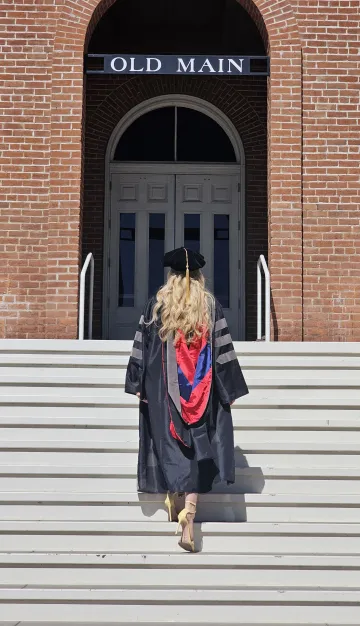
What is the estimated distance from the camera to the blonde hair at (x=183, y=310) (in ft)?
17.7

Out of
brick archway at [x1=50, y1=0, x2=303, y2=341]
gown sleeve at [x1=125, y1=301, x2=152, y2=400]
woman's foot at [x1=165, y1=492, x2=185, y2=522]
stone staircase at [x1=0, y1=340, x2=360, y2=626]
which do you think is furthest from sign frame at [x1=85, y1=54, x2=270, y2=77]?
woman's foot at [x1=165, y1=492, x2=185, y2=522]

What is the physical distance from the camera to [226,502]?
5594 millimetres

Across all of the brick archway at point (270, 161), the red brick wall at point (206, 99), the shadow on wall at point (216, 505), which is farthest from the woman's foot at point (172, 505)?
the red brick wall at point (206, 99)

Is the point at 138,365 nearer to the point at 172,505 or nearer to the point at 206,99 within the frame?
the point at 172,505

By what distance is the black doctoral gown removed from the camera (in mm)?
5234

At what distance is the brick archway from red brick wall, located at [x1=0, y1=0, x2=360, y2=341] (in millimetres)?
11

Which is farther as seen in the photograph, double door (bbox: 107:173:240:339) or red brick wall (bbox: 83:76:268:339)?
double door (bbox: 107:173:240:339)

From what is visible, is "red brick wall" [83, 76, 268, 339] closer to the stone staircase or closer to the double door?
the double door

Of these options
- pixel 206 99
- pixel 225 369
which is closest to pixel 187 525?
pixel 225 369

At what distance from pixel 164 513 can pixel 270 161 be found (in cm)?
499

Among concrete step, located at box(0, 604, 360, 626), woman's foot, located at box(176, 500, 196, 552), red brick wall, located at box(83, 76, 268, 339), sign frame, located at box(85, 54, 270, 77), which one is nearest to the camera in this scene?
concrete step, located at box(0, 604, 360, 626)

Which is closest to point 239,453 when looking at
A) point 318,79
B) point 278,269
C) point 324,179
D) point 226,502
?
point 226,502

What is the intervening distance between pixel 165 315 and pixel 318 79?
16.7 ft

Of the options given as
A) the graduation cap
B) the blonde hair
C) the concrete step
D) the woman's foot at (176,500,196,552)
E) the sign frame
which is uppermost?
the sign frame
